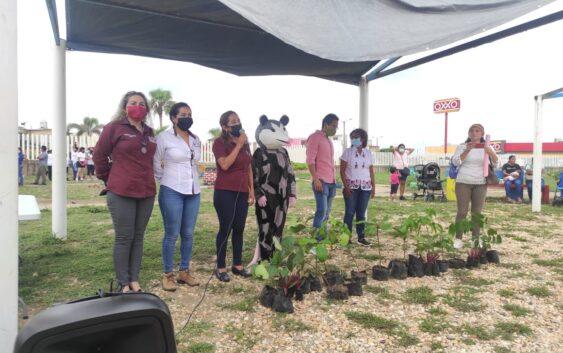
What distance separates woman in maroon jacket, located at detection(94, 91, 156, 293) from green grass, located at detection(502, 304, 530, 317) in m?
3.10

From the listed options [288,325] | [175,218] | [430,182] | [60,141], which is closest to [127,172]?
[175,218]

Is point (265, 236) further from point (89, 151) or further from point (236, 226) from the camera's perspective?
point (89, 151)

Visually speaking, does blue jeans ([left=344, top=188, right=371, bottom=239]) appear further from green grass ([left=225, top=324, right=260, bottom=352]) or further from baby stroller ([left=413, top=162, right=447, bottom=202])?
baby stroller ([left=413, top=162, right=447, bottom=202])

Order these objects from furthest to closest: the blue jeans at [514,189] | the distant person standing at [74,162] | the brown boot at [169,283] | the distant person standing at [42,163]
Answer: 1. the distant person standing at [74,162]
2. the distant person standing at [42,163]
3. the blue jeans at [514,189]
4. the brown boot at [169,283]

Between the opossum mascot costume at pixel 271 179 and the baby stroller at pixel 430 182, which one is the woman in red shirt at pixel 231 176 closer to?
the opossum mascot costume at pixel 271 179

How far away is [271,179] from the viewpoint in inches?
154

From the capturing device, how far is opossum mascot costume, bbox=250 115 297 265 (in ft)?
12.8

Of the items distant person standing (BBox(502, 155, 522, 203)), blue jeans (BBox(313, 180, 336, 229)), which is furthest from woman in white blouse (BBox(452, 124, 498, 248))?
distant person standing (BBox(502, 155, 522, 203))

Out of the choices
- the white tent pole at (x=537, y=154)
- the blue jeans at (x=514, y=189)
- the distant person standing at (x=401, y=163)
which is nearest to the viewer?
the white tent pole at (x=537, y=154)

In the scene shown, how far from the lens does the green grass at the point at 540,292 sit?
3559 millimetres

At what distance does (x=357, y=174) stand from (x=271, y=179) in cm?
165

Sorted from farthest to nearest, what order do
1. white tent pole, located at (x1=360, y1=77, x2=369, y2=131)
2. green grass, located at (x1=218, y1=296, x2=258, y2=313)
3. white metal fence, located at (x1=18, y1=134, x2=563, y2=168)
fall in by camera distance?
1. white metal fence, located at (x1=18, y1=134, x2=563, y2=168)
2. white tent pole, located at (x1=360, y1=77, x2=369, y2=131)
3. green grass, located at (x1=218, y1=296, x2=258, y2=313)

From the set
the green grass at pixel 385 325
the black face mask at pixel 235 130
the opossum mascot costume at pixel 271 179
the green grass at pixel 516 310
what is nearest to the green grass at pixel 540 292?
the green grass at pixel 516 310

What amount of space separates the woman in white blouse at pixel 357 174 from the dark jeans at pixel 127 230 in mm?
2742
